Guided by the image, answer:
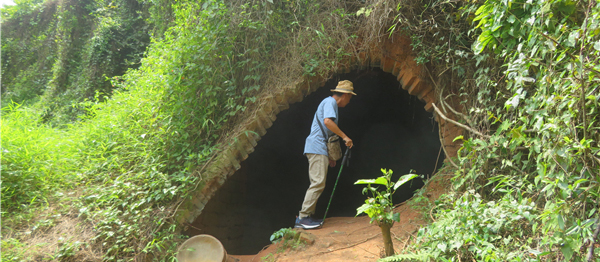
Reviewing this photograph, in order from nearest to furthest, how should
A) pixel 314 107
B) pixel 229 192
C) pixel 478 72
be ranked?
pixel 478 72, pixel 229 192, pixel 314 107

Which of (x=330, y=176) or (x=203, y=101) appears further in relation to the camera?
(x=330, y=176)

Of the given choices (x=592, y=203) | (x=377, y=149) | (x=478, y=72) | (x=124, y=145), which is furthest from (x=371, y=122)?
(x=592, y=203)

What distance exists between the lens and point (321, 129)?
15.3 feet

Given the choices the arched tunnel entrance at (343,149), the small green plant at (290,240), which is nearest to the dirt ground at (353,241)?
the small green plant at (290,240)

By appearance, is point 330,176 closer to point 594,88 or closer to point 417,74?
point 417,74

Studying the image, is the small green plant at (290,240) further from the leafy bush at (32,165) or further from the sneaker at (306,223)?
the leafy bush at (32,165)

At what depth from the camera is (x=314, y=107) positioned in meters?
7.75

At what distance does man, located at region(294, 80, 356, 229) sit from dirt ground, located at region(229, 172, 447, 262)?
26 cm

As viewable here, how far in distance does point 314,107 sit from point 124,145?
4.23 m

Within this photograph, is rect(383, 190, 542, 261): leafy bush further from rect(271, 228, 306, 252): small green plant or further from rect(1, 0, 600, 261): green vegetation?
rect(271, 228, 306, 252): small green plant

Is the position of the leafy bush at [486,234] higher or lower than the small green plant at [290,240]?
higher

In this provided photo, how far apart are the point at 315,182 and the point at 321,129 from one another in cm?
74

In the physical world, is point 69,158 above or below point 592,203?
below

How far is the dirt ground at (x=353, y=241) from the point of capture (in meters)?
3.74
